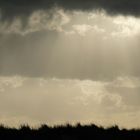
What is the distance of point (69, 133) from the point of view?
32.8 metres

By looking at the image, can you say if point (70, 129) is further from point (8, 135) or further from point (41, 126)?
point (8, 135)

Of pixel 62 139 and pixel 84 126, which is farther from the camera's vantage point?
pixel 84 126

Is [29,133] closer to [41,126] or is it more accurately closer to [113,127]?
[41,126]

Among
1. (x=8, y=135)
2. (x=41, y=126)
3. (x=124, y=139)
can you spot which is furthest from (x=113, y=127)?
(x=8, y=135)

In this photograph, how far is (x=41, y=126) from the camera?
33.8 meters

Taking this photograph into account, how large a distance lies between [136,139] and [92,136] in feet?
10.2

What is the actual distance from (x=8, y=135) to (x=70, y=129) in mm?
3625

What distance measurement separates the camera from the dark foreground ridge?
31594 millimetres

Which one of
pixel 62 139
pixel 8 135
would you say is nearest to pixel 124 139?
pixel 62 139

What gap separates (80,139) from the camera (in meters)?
32.1

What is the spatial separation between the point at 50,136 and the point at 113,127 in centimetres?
447

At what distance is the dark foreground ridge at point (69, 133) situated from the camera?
3159 centimetres

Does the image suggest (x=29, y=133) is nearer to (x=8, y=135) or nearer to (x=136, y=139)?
(x=8, y=135)

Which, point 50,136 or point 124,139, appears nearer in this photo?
point 50,136
